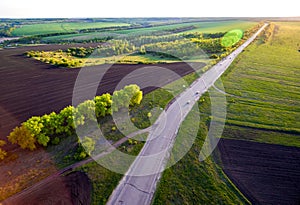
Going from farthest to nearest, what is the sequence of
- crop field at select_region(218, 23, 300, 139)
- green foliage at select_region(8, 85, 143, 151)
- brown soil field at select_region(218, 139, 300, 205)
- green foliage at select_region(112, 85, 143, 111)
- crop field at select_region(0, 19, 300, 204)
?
green foliage at select_region(112, 85, 143, 111)
crop field at select_region(218, 23, 300, 139)
green foliage at select_region(8, 85, 143, 151)
crop field at select_region(0, 19, 300, 204)
brown soil field at select_region(218, 139, 300, 205)

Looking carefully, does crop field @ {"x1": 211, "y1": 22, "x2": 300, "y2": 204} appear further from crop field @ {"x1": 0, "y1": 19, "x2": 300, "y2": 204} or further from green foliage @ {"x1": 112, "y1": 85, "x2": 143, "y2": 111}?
green foliage @ {"x1": 112, "y1": 85, "x2": 143, "y2": 111}

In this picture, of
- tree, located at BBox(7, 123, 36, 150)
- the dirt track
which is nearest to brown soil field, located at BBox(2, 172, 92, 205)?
tree, located at BBox(7, 123, 36, 150)

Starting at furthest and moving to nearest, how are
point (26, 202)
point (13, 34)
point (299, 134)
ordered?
point (13, 34)
point (299, 134)
point (26, 202)

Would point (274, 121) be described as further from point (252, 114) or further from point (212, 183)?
point (212, 183)

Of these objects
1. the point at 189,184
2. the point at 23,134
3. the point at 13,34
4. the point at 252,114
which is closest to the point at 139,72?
the point at 252,114

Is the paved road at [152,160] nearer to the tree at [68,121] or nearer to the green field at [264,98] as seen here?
the green field at [264,98]

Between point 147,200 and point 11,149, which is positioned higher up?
point 11,149
